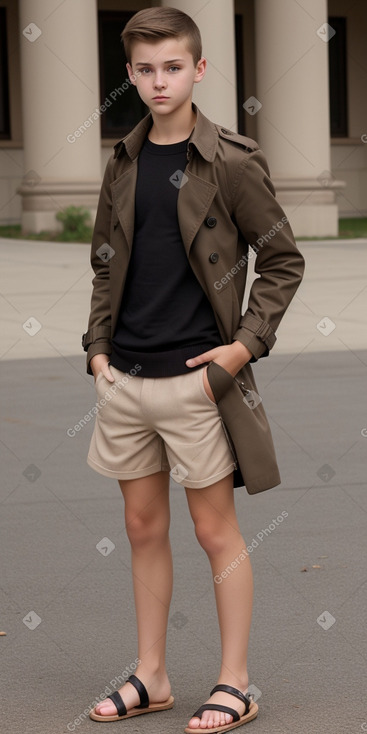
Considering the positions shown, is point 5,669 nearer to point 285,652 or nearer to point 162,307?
point 285,652

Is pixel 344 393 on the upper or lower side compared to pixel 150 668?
lower

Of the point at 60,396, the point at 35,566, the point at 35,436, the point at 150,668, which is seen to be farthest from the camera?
the point at 60,396

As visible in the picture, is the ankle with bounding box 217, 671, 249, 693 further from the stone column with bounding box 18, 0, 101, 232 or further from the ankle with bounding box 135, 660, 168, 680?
the stone column with bounding box 18, 0, 101, 232

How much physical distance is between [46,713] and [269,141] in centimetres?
2211

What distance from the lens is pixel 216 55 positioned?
2291cm

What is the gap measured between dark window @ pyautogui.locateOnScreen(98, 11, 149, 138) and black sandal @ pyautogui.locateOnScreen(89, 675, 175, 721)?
26488mm

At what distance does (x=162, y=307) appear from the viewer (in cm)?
363

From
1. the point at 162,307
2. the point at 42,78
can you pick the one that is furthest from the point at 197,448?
the point at 42,78

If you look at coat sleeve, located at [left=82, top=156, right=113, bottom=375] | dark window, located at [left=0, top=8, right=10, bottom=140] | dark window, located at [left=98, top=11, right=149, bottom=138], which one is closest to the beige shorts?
coat sleeve, located at [left=82, top=156, right=113, bottom=375]

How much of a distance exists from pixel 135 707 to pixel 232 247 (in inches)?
53.3

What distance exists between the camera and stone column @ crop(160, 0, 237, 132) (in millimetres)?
22812

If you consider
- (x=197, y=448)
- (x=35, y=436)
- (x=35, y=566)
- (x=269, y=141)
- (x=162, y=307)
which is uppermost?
(x=162, y=307)

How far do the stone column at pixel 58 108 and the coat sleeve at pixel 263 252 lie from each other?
18.8 m

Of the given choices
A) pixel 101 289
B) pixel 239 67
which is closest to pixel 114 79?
pixel 239 67
